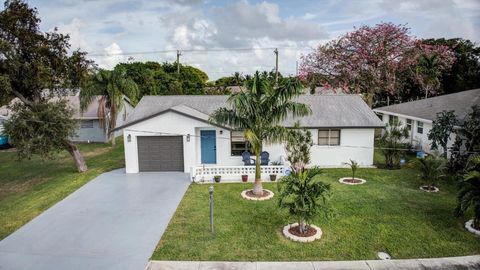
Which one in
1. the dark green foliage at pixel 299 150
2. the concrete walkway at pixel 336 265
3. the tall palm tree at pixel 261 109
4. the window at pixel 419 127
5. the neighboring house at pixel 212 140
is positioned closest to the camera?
the concrete walkway at pixel 336 265

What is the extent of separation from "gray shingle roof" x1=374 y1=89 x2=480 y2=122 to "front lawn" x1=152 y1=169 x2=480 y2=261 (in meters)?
6.90

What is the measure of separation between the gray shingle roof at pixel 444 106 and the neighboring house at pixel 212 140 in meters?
4.44

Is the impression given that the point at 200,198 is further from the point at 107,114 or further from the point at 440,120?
the point at 107,114

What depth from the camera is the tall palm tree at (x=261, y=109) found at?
38.6 ft

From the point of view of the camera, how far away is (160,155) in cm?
1686

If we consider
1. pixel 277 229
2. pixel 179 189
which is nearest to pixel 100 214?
pixel 179 189

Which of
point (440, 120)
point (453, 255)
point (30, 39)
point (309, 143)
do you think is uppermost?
point (30, 39)

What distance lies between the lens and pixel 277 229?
9.84 metres

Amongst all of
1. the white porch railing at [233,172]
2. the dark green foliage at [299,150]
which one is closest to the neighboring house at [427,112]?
the dark green foliage at [299,150]

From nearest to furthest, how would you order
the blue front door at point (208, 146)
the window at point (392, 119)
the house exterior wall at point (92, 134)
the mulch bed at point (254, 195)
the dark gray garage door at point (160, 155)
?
the mulch bed at point (254, 195), the dark gray garage door at point (160, 155), the blue front door at point (208, 146), the window at point (392, 119), the house exterior wall at point (92, 134)

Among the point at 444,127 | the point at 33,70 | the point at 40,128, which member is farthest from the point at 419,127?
the point at 33,70

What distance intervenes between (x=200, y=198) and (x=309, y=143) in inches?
281

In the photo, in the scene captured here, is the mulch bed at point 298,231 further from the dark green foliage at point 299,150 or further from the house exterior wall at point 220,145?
the house exterior wall at point 220,145

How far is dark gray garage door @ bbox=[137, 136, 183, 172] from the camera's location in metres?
16.8
